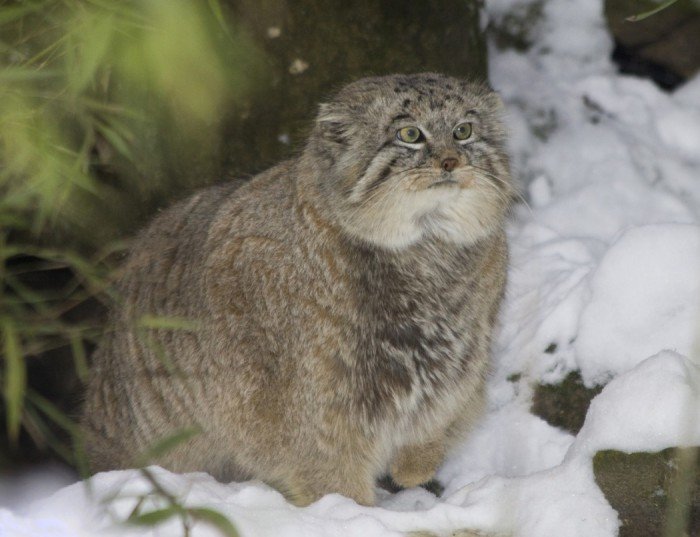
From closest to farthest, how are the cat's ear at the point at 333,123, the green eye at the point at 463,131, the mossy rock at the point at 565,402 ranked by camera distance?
the green eye at the point at 463,131, the cat's ear at the point at 333,123, the mossy rock at the point at 565,402

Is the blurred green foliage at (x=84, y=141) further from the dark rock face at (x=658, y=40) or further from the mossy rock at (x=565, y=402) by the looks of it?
the dark rock face at (x=658, y=40)

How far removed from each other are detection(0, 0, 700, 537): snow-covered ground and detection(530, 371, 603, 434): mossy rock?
4cm

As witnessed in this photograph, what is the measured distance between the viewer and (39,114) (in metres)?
3.98

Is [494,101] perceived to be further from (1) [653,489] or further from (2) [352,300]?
(1) [653,489]

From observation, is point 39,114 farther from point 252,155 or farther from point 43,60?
point 252,155

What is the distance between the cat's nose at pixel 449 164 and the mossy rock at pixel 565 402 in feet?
3.93

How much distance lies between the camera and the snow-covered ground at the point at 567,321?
336cm

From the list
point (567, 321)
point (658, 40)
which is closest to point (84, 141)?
point (567, 321)

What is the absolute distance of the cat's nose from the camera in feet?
11.9

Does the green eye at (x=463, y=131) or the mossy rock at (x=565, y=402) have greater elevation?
the green eye at (x=463, y=131)

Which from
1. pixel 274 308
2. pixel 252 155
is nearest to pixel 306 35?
pixel 252 155

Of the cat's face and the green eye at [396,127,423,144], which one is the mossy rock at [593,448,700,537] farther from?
the green eye at [396,127,423,144]

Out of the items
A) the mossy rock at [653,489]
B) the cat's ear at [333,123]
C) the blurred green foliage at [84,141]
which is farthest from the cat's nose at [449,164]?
the mossy rock at [653,489]

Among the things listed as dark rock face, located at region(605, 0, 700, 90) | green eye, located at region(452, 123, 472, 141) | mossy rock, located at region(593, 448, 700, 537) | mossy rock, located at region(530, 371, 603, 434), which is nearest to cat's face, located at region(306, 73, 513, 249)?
green eye, located at region(452, 123, 472, 141)
